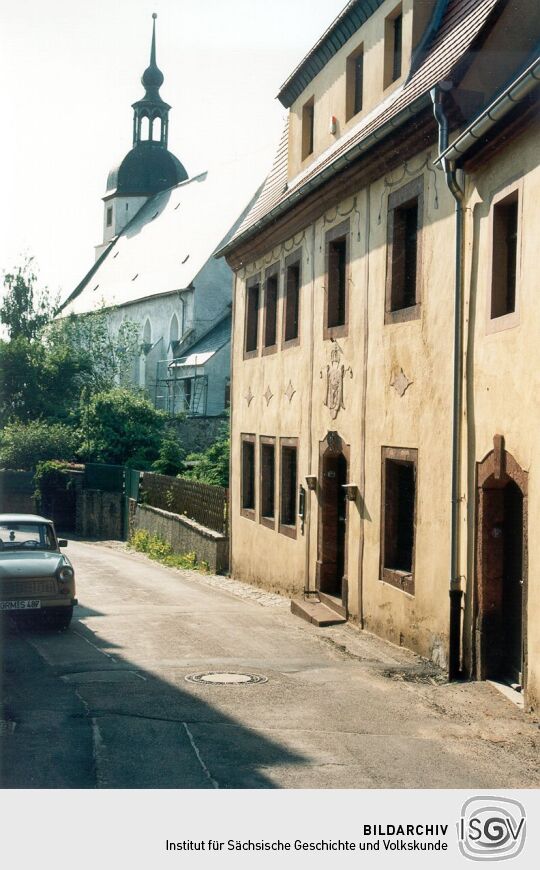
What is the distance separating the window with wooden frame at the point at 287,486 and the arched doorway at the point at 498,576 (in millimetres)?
8150

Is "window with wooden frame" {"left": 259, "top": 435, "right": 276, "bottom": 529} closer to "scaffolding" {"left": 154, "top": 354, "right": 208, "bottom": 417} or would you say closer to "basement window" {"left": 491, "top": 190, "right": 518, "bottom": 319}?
"basement window" {"left": 491, "top": 190, "right": 518, "bottom": 319}

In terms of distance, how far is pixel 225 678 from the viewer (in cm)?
1123

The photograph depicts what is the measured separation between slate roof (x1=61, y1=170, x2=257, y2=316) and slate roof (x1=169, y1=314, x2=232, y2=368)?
2.58 metres

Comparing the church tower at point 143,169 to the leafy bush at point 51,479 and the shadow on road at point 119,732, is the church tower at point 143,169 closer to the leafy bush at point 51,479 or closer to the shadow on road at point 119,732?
the leafy bush at point 51,479

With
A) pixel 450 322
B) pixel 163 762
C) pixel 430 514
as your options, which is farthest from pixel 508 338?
pixel 163 762

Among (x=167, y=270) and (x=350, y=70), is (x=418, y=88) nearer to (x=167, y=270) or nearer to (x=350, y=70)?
(x=350, y=70)

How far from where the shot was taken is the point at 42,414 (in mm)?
49875

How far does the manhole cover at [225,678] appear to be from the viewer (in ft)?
36.1

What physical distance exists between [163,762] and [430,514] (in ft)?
19.1

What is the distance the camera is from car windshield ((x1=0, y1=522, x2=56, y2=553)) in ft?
51.5

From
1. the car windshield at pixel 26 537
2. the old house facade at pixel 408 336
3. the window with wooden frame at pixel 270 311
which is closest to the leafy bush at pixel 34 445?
the old house facade at pixel 408 336

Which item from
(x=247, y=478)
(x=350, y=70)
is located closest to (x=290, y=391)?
(x=247, y=478)

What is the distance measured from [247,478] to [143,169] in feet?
178

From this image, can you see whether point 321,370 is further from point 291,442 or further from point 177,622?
point 177,622
